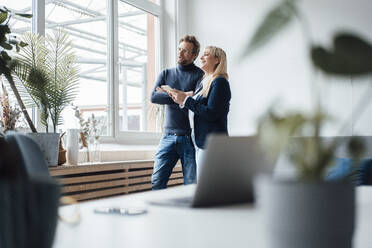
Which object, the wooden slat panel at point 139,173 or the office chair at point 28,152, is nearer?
the office chair at point 28,152

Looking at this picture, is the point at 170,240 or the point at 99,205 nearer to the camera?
the point at 170,240

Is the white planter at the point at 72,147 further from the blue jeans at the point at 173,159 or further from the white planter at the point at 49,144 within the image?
the blue jeans at the point at 173,159

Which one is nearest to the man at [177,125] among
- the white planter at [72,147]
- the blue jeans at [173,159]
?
the blue jeans at [173,159]

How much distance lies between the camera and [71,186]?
10.9 ft

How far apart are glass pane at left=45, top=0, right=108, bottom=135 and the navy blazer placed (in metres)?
1.38

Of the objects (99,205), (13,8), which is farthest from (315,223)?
(13,8)

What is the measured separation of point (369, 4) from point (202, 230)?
4700 millimetres

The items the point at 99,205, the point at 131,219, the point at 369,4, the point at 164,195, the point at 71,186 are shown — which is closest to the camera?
the point at 131,219

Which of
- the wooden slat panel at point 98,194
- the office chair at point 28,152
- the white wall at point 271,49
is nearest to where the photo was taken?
the office chair at point 28,152

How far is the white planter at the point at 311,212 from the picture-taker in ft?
1.61

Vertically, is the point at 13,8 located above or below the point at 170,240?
above

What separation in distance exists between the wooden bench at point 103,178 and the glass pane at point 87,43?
641mm

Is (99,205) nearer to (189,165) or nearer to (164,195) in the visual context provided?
(164,195)

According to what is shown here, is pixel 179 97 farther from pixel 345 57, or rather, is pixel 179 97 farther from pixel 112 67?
pixel 345 57
